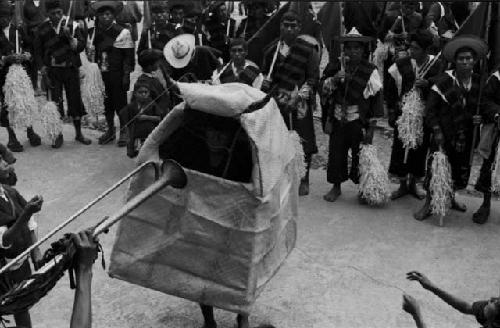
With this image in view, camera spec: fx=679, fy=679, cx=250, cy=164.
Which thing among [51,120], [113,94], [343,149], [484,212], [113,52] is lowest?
[484,212]

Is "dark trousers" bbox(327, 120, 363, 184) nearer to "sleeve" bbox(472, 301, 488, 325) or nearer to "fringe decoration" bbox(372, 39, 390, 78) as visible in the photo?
"fringe decoration" bbox(372, 39, 390, 78)

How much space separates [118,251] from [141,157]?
2.25 ft

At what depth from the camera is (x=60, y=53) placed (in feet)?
29.0

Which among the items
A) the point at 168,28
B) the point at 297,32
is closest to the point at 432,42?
the point at 297,32

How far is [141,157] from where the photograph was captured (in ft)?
15.0

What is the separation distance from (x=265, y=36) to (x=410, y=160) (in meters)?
2.22

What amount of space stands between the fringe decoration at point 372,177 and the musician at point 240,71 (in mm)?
1360

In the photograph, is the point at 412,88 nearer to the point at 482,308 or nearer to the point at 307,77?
the point at 307,77

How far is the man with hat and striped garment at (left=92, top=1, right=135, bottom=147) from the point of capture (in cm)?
896

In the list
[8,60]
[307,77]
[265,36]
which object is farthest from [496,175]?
[8,60]

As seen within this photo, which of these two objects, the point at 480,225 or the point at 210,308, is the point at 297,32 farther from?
the point at 210,308

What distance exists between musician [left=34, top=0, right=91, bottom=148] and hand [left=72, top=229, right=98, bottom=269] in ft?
21.2

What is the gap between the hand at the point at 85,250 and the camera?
2854 mm

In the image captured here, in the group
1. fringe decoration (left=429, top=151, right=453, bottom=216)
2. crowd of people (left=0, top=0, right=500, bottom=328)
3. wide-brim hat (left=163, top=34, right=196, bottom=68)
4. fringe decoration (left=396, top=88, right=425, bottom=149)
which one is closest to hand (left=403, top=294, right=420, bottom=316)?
crowd of people (left=0, top=0, right=500, bottom=328)
